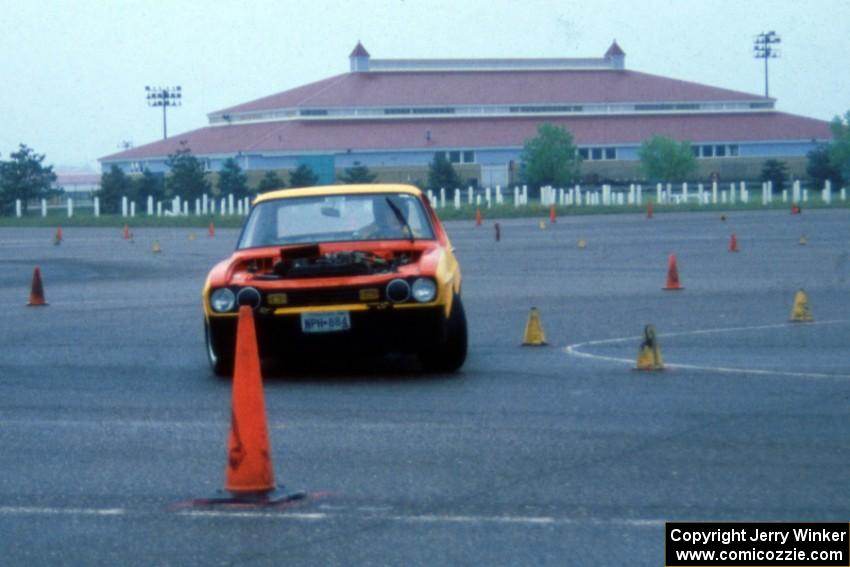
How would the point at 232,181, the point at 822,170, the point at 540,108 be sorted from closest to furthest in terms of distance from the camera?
1. the point at 232,181
2. the point at 822,170
3. the point at 540,108

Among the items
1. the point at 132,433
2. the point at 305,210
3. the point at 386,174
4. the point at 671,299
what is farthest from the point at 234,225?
the point at 132,433

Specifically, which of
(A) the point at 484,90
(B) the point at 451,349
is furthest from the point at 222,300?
(A) the point at 484,90

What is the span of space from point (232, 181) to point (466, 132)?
66.9 ft

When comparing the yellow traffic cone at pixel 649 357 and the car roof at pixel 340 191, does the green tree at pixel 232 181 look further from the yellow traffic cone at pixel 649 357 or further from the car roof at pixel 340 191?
the yellow traffic cone at pixel 649 357

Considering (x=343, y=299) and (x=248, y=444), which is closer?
(x=248, y=444)

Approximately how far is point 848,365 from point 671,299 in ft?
24.4

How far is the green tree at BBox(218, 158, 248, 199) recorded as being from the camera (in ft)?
251

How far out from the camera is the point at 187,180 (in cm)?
7781

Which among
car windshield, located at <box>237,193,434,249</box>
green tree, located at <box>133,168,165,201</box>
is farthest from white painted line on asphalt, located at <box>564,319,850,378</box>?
green tree, located at <box>133,168,165,201</box>

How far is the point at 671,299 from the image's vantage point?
1998 cm

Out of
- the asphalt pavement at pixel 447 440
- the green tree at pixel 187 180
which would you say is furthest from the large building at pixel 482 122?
the asphalt pavement at pixel 447 440

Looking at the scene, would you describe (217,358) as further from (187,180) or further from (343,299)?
(187,180)

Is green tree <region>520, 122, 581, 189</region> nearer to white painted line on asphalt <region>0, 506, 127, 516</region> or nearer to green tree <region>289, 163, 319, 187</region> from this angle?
green tree <region>289, 163, 319, 187</region>

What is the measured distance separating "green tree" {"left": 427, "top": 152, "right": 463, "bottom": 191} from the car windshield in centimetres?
6581
